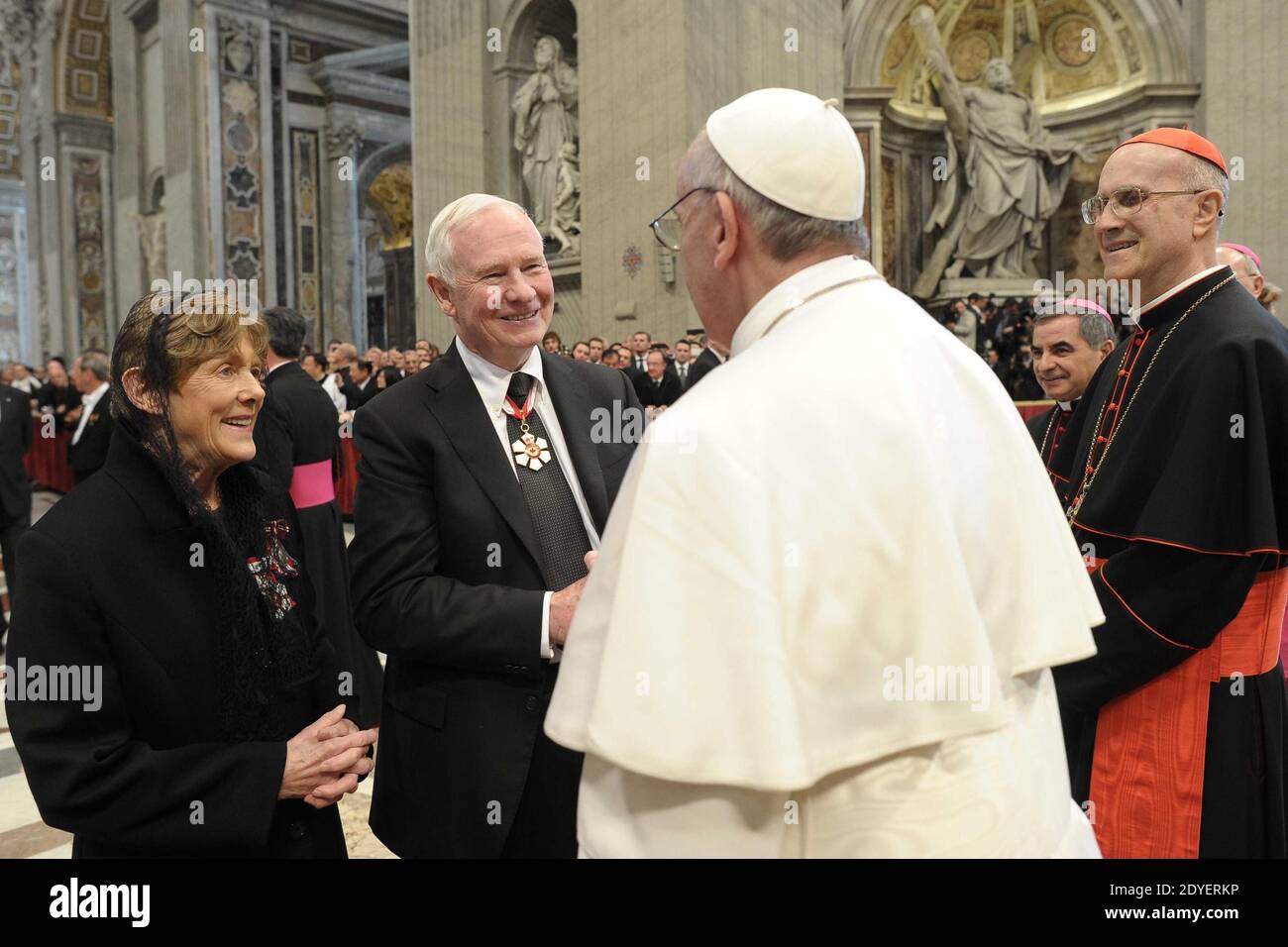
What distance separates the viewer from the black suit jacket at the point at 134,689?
69.4 inches

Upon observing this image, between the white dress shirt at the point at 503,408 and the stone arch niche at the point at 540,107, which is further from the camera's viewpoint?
the stone arch niche at the point at 540,107

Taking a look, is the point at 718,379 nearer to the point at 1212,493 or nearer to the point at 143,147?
the point at 1212,493

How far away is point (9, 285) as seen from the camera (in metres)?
29.5

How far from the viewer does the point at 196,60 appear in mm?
18312

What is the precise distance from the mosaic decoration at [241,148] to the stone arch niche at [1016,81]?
10732mm

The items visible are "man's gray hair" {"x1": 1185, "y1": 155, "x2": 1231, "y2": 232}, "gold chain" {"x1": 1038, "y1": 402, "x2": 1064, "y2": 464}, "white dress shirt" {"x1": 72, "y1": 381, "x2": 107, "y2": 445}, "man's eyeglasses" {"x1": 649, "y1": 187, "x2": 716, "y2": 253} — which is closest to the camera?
"man's eyeglasses" {"x1": 649, "y1": 187, "x2": 716, "y2": 253}

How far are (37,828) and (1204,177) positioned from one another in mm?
4489

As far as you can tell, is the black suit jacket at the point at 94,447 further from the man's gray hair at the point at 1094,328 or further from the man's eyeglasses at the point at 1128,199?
the man's eyeglasses at the point at 1128,199

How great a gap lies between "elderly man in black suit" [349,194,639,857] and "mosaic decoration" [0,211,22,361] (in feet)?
104

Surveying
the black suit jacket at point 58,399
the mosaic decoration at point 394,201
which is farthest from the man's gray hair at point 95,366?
the mosaic decoration at point 394,201

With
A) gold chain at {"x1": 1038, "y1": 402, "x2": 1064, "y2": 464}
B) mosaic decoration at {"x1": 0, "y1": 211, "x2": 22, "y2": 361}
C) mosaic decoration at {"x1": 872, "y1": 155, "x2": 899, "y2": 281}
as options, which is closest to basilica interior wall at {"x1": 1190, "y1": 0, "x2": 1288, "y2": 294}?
mosaic decoration at {"x1": 872, "y1": 155, "x2": 899, "y2": 281}

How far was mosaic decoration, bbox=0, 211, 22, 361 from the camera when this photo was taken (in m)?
29.1

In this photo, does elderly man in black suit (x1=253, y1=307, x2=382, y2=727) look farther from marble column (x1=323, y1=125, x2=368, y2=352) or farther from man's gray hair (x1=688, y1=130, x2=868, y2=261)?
marble column (x1=323, y1=125, x2=368, y2=352)
